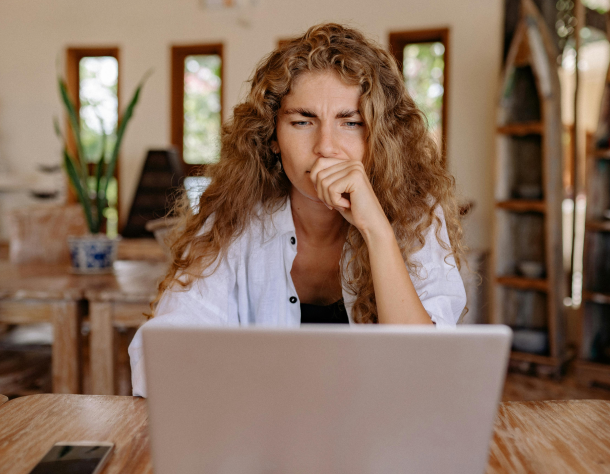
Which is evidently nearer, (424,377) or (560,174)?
(424,377)

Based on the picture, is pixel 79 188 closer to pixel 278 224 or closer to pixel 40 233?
pixel 40 233

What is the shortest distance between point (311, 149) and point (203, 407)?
2.72 feet

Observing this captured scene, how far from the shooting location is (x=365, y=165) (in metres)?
1.34

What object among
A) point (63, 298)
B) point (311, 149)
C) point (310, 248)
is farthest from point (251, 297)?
point (63, 298)

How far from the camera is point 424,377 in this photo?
1.66 feet

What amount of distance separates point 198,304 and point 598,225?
2.43 m

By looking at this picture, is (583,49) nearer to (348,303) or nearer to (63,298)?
(348,303)

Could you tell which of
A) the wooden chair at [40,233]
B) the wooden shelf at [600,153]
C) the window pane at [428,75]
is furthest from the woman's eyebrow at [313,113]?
the window pane at [428,75]

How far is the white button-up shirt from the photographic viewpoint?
1204 mm

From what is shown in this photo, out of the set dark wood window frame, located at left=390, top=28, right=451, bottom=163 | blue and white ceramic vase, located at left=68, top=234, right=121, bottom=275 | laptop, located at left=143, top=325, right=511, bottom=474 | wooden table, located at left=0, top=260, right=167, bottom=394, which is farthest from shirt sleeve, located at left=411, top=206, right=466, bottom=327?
dark wood window frame, located at left=390, top=28, right=451, bottom=163

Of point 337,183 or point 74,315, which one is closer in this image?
point 337,183

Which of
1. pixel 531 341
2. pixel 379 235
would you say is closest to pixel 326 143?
pixel 379 235

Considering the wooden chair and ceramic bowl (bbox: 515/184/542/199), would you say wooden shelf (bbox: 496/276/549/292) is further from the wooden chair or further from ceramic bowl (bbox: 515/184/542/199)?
the wooden chair

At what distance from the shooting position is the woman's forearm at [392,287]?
3.63ft
